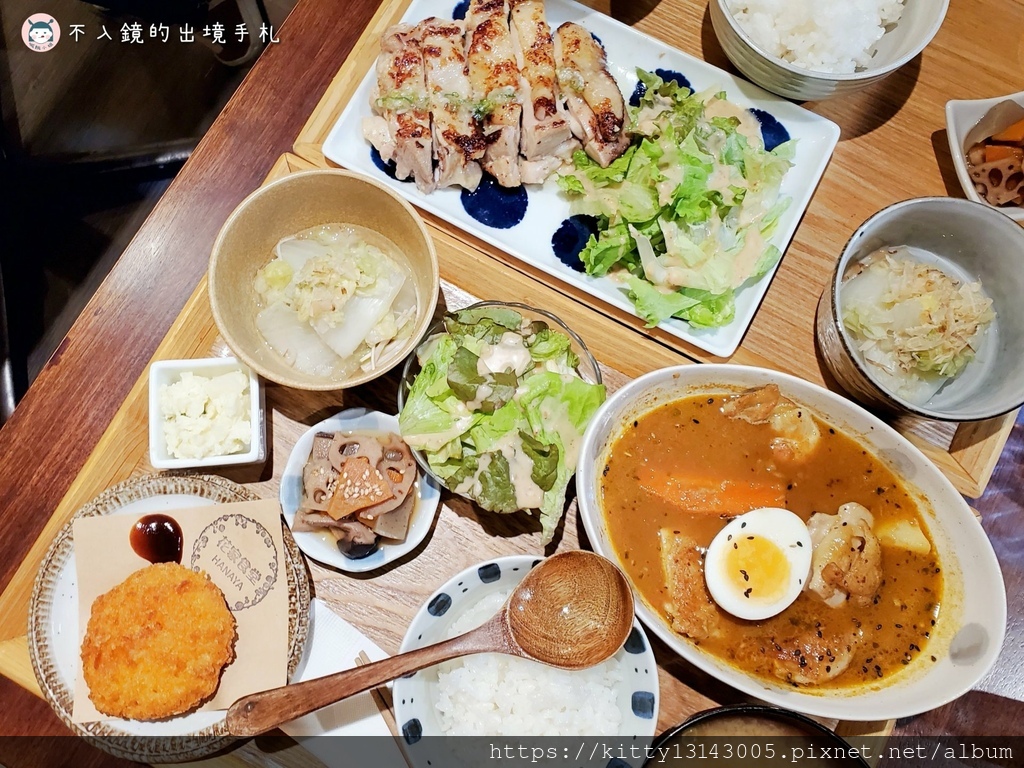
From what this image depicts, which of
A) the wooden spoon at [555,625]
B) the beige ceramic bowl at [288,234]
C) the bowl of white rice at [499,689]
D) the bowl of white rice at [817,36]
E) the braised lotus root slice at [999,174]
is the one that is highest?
the bowl of white rice at [817,36]

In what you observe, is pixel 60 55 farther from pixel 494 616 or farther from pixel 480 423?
pixel 494 616

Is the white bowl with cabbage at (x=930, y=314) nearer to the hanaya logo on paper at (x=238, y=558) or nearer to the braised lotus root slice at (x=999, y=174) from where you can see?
the braised lotus root slice at (x=999, y=174)

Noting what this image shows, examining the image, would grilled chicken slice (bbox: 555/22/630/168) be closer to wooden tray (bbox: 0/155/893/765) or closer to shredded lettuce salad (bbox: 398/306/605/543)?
wooden tray (bbox: 0/155/893/765)

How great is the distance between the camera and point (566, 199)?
7.88ft

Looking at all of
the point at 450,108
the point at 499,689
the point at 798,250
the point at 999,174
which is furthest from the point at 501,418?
the point at 999,174

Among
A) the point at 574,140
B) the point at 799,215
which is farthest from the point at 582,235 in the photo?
the point at 799,215

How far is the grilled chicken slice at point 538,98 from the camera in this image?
2.29m

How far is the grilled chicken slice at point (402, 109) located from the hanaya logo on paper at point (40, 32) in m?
1.63

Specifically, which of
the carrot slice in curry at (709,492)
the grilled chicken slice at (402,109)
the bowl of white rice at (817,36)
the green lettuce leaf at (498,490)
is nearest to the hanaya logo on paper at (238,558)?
the green lettuce leaf at (498,490)

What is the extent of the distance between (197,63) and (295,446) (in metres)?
1.86

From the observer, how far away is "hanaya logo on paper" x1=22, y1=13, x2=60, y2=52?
9.76 feet

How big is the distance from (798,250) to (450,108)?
1.18 metres

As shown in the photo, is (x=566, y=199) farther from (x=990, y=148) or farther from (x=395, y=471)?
(x=990, y=148)

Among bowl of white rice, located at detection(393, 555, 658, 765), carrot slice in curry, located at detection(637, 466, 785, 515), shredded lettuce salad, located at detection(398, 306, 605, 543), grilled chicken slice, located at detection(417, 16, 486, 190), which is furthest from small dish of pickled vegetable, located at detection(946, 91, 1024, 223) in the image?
bowl of white rice, located at detection(393, 555, 658, 765)
